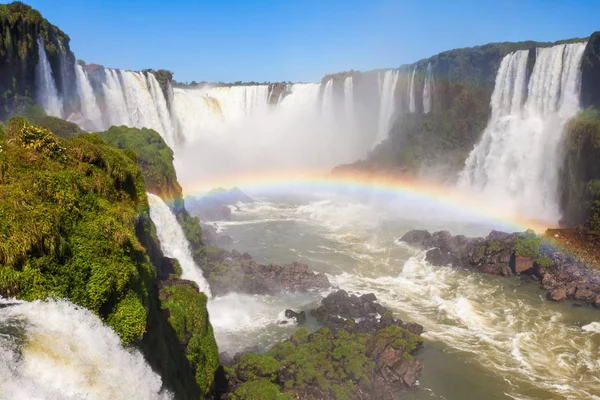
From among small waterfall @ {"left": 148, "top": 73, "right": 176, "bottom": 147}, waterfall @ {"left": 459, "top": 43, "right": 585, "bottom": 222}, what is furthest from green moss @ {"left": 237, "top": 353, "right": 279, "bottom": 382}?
small waterfall @ {"left": 148, "top": 73, "right": 176, "bottom": 147}

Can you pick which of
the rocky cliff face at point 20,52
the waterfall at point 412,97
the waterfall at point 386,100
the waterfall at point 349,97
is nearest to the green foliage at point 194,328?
the rocky cliff face at point 20,52

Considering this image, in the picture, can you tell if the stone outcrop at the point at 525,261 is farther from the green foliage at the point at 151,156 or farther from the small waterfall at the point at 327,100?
the small waterfall at the point at 327,100

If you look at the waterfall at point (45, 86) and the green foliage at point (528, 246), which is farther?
the waterfall at point (45, 86)

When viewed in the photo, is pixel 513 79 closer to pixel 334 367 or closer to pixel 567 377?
pixel 567 377

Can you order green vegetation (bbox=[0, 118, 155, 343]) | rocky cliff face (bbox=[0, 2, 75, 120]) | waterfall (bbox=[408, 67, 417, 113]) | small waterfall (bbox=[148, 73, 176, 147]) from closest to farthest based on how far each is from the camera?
green vegetation (bbox=[0, 118, 155, 343]) < rocky cliff face (bbox=[0, 2, 75, 120]) < small waterfall (bbox=[148, 73, 176, 147]) < waterfall (bbox=[408, 67, 417, 113])

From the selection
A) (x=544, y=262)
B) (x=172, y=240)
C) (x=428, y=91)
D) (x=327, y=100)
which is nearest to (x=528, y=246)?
(x=544, y=262)

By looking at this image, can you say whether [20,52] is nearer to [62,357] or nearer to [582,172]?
[62,357]

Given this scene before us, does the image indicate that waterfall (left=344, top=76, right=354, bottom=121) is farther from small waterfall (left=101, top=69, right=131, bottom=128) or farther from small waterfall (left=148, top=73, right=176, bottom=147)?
small waterfall (left=101, top=69, right=131, bottom=128)
